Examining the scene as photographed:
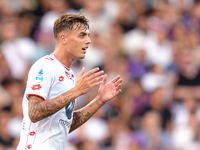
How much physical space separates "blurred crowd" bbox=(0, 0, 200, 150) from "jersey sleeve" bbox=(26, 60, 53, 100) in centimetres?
458

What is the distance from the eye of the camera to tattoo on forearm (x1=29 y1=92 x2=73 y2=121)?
12.6 feet

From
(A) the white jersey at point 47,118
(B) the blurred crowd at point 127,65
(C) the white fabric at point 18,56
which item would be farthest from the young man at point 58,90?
(C) the white fabric at point 18,56

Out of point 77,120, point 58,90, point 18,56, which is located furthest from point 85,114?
point 18,56

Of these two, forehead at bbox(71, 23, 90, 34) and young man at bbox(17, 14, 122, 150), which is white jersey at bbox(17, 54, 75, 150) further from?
forehead at bbox(71, 23, 90, 34)

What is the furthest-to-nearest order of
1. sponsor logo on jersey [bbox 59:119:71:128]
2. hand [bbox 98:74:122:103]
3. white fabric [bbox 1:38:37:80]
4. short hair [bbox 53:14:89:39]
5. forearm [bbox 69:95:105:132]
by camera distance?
white fabric [bbox 1:38:37:80] → forearm [bbox 69:95:105:132] → hand [bbox 98:74:122:103] → short hair [bbox 53:14:89:39] → sponsor logo on jersey [bbox 59:119:71:128]

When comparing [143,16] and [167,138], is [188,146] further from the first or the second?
[143,16]

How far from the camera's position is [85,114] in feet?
15.7

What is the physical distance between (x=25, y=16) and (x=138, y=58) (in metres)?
3.24

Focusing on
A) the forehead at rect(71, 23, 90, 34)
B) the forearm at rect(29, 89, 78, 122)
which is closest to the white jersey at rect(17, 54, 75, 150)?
the forearm at rect(29, 89, 78, 122)

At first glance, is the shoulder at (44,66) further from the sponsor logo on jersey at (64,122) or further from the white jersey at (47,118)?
the sponsor logo on jersey at (64,122)

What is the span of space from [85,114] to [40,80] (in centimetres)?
99

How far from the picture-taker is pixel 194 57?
10117mm

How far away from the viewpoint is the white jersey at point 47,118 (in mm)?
4027

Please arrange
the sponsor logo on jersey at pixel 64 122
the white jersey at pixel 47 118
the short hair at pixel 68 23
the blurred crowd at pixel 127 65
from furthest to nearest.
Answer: the blurred crowd at pixel 127 65 < the short hair at pixel 68 23 < the sponsor logo on jersey at pixel 64 122 < the white jersey at pixel 47 118
